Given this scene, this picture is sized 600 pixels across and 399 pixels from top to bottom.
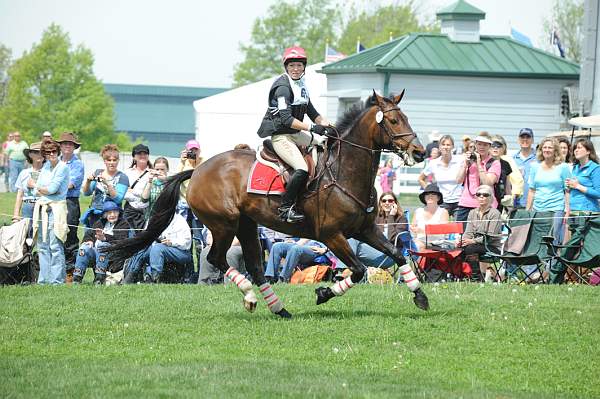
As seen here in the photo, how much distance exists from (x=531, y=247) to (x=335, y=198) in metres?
4.88

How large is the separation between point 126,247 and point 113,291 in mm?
1509

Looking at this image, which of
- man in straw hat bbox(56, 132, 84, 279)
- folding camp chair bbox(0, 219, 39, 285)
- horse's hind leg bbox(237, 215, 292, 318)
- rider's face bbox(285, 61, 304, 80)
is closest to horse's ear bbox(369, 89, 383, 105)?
rider's face bbox(285, 61, 304, 80)

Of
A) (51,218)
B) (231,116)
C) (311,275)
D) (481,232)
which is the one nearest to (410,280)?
(311,275)

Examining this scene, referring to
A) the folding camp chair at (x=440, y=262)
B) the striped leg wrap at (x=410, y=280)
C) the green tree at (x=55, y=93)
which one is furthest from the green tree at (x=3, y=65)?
the striped leg wrap at (x=410, y=280)

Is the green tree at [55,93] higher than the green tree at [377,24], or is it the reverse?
the green tree at [377,24]

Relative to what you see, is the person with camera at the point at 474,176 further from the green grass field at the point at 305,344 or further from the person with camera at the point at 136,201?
the person with camera at the point at 136,201

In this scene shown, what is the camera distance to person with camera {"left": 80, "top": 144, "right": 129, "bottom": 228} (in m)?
17.2

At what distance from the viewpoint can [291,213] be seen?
41.1 ft

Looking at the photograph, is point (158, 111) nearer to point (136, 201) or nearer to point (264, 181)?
point (136, 201)

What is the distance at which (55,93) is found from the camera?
65688 millimetres

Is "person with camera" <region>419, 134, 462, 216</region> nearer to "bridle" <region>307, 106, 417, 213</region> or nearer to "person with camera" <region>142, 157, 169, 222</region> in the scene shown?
"person with camera" <region>142, 157, 169, 222</region>

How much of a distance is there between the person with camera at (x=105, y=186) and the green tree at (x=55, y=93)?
48.1 m

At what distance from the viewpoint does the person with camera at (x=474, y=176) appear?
688 inches

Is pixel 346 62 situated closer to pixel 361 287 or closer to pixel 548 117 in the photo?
pixel 548 117
